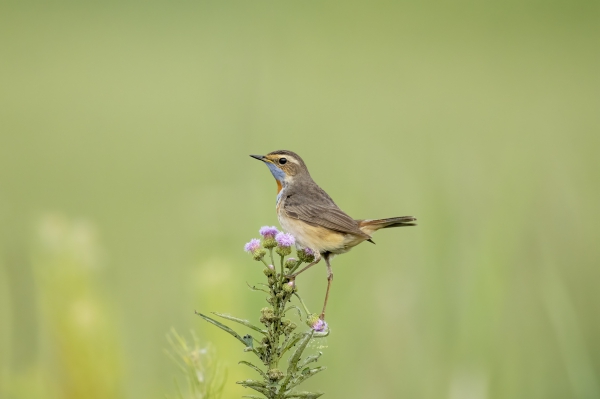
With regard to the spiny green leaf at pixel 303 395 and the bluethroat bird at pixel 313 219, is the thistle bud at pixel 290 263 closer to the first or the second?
the spiny green leaf at pixel 303 395

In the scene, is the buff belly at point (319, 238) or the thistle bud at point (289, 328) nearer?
the thistle bud at point (289, 328)

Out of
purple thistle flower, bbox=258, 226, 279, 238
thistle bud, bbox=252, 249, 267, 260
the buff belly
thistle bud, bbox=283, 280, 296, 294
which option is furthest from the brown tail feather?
thistle bud, bbox=283, 280, 296, 294

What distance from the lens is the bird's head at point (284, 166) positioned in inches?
173

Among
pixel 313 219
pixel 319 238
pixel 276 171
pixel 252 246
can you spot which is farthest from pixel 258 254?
pixel 276 171

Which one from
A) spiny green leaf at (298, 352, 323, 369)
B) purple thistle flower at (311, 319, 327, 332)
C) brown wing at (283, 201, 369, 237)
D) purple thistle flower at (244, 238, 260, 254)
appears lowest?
spiny green leaf at (298, 352, 323, 369)

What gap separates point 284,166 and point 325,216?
24.9 inches

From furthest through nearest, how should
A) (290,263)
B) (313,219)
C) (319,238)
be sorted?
(313,219), (319,238), (290,263)

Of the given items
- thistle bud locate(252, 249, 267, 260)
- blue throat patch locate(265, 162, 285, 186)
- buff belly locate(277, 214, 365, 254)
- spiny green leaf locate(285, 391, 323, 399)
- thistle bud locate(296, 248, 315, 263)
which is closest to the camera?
spiny green leaf locate(285, 391, 323, 399)

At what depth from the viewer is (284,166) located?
14.5ft

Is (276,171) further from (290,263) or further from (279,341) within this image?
(279,341)

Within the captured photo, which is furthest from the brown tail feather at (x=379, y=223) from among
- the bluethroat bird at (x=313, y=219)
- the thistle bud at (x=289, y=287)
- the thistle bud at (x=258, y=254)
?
the thistle bud at (x=289, y=287)

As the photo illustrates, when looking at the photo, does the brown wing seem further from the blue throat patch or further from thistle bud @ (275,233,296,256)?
thistle bud @ (275,233,296,256)

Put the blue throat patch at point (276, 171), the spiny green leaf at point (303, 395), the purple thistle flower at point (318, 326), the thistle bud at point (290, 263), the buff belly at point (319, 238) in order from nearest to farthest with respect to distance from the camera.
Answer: the spiny green leaf at point (303, 395), the purple thistle flower at point (318, 326), the thistle bud at point (290, 263), the buff belly at point (319, 238), the blue throat patch at point (276, 171)

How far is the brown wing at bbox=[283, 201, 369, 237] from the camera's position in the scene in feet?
12.4
